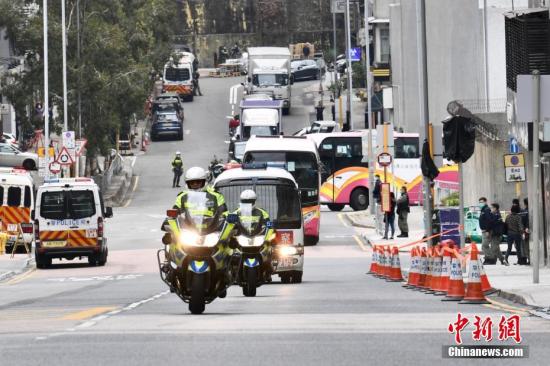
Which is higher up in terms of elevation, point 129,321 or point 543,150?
point 543,150

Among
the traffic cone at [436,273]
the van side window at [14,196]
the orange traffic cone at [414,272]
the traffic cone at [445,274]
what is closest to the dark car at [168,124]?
the van side window at [14,196]

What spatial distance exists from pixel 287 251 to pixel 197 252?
1324 centimetres

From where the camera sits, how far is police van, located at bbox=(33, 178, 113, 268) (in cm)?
4291

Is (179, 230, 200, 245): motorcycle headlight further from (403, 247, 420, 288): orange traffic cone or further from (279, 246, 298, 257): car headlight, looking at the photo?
(279, 246, 298, 257): car headlight

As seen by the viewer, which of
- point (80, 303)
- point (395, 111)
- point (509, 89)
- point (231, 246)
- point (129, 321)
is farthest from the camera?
point (395, 111)

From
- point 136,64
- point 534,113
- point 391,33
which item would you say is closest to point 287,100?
point 391,33

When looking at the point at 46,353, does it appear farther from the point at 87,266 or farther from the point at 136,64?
the point at 136,64

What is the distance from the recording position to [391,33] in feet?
333

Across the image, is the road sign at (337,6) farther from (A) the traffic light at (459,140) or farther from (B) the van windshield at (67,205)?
(A) the traffic light at (459,140)

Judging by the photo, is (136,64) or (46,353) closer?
(46,353)

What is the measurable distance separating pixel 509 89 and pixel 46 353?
28.0 m

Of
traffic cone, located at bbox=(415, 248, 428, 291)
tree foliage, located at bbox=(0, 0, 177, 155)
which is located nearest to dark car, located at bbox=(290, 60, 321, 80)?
tree foliage, located at bbox=(0, 0, 177, 155)

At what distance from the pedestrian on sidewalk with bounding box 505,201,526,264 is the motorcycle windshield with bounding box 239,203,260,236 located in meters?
11.5

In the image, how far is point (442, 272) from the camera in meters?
27.6
